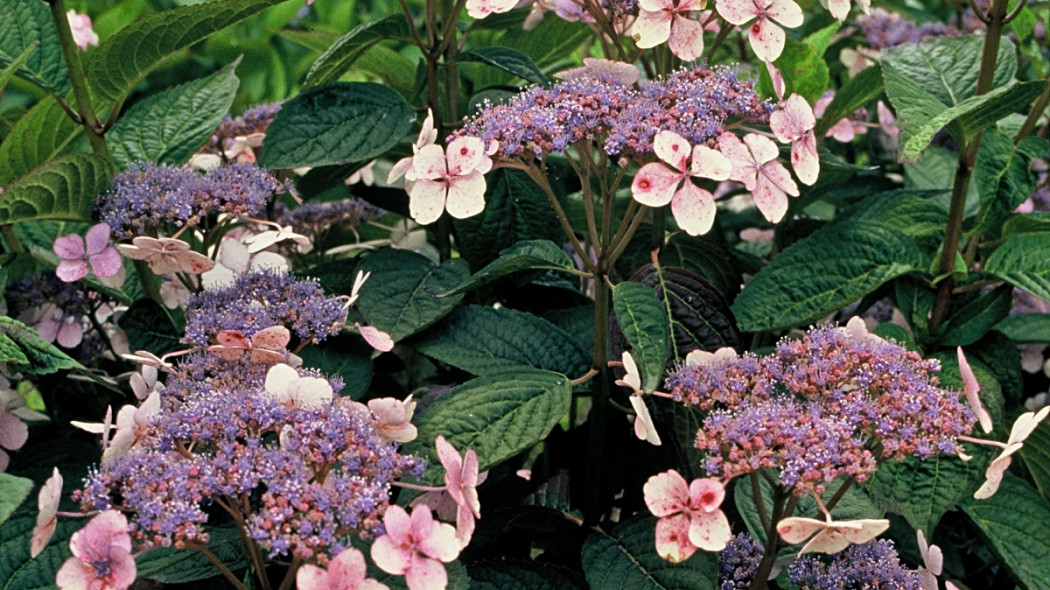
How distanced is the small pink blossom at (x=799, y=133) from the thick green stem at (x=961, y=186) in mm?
296

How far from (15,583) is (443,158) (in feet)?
1.77

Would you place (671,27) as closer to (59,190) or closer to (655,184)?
(655,184)

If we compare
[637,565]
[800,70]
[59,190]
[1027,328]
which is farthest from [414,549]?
[1027,328]

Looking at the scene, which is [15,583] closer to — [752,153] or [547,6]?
[752,153]

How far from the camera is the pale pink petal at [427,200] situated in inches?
41.6

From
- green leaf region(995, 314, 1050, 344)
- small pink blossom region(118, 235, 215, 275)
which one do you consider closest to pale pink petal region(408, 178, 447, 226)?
small pink blossom region(118, 235, 215, 275)

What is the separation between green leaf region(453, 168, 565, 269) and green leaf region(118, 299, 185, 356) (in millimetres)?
343

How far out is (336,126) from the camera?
1.29 m

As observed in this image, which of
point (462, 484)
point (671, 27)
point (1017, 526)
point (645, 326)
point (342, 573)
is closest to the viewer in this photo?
point (342, 573)

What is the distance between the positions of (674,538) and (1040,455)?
0.65m

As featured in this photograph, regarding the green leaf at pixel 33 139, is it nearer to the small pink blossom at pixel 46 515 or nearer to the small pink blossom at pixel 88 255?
the small pink blossom at pixel 88 255

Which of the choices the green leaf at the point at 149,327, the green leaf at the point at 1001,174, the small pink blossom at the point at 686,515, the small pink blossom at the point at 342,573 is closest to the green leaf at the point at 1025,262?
the green leaf at the point at 1001,174

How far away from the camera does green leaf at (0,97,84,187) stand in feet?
4.53

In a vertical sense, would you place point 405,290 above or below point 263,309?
below
